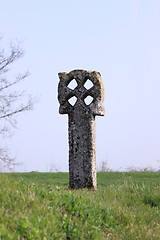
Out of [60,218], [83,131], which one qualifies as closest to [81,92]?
[83,131]

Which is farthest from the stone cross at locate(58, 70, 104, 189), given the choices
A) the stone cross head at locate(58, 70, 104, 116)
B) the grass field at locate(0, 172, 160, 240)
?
the grass field at locate(0, 172, 160, 240)

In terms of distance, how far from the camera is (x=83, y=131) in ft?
45.3

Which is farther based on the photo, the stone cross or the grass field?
the stone cross

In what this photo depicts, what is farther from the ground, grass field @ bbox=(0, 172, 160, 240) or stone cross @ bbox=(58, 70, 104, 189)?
stone cross @ bbox=(58, 70, 104, 189)

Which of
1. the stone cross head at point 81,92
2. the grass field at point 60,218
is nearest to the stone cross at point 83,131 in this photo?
the stone cross head at point 81,92

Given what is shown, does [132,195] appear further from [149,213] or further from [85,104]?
[85,104]

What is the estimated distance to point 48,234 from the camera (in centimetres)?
589

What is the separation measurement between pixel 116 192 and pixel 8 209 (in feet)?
19.5

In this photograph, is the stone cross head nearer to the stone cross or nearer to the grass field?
the stone cross

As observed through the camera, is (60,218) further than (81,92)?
No

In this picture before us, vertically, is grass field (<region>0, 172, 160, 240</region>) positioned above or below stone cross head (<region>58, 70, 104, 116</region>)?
below

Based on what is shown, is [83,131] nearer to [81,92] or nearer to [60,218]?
[81,92]

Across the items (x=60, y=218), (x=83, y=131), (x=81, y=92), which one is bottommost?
(x=60, y=218)

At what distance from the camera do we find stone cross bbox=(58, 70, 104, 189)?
45.1 ft
